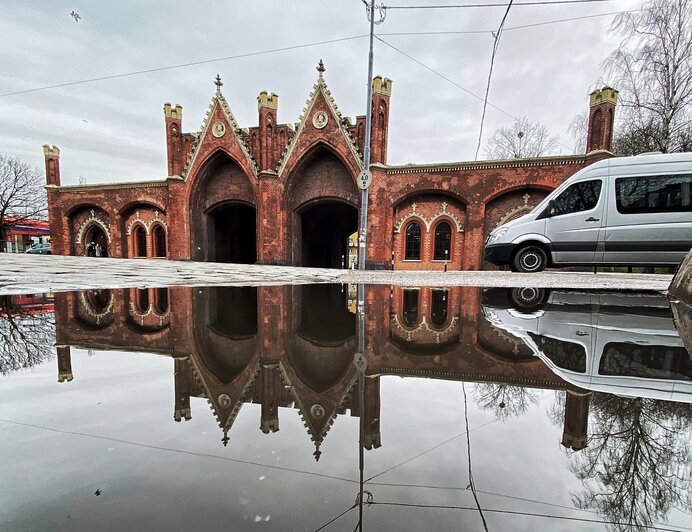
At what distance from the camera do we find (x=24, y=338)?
78.8 inches

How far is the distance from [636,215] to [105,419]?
34.2ft

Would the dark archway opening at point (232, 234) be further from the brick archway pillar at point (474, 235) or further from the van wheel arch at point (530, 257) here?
the van wheel arch at point (530, 257)

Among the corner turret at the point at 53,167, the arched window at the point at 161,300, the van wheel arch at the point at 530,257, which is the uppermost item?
the corner turret at the point at 53,167

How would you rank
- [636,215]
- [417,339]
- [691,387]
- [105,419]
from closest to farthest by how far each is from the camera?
[105,419]
[691,387]
[417,339]
[636,215]

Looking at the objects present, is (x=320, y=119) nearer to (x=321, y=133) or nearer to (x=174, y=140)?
(x=321, y=133)

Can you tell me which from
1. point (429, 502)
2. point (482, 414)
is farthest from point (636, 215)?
point (429, 502)

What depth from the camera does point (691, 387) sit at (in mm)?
1353

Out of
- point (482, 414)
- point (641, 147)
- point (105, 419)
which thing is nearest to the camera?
point (105, 419)

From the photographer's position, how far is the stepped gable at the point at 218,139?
2062cm

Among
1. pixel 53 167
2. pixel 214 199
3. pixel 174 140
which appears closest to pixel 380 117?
pixel 214 199

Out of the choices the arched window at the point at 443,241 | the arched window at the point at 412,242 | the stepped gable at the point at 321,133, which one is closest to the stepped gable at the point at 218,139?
the stepped gable at the point at 321,133

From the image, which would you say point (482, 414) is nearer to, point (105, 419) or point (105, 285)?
point (105, 419)

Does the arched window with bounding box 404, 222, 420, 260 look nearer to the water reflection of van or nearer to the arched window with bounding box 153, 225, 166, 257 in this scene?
the water reflection of van

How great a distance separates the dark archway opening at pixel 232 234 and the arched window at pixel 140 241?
5.50 m
